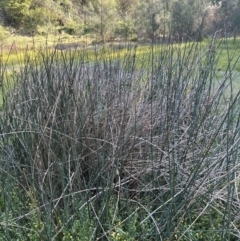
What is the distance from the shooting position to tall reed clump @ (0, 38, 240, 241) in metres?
1.21

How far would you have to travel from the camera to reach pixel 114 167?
53.7 inches

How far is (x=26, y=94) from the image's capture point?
1896 mm

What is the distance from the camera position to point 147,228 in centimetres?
129

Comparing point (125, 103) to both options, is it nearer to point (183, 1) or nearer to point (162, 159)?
point (162, 159)

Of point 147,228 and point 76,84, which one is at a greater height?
point 76,84

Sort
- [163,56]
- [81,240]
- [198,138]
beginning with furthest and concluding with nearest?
[163,56] < [198,138] < [81,240]

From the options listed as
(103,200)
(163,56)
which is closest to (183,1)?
(163,56)

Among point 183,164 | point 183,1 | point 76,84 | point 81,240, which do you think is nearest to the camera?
point 81,240

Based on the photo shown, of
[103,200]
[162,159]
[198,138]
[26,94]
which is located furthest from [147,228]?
[26,94]

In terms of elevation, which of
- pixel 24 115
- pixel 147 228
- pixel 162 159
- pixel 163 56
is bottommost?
pixel 147 228

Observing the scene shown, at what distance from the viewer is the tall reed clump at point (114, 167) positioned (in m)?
1.21

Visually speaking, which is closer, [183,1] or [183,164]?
[183,164]

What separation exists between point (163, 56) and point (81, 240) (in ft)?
4.67

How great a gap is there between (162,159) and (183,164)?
0.09 metres
